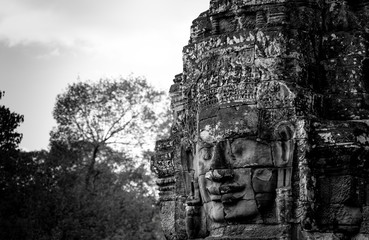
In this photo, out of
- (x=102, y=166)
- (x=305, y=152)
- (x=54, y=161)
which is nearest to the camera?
(x=305, y=152)

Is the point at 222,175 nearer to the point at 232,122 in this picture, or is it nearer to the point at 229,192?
the point at 229,192

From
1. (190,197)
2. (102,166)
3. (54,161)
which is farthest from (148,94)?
(190,197)

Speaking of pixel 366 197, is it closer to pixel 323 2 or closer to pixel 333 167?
pixel 333 167

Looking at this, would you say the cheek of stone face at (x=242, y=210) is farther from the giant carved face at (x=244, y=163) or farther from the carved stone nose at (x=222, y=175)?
the carved stone nose at (x=222, y=175)

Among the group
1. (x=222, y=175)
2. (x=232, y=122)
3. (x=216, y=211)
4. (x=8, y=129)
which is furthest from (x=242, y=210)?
(x=8, y=129)

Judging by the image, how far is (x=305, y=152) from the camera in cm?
1080

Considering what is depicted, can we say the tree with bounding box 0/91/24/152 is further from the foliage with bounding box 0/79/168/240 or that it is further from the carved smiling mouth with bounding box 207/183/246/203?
the carved smiling mouth with bounding box 207/183/246/203

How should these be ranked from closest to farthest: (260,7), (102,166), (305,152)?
(305,152)
(260,7)
(102,166)

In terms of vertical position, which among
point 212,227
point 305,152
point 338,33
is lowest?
point 212,227

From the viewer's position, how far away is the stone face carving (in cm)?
1077

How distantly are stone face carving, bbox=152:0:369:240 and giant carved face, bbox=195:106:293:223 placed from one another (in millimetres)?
12

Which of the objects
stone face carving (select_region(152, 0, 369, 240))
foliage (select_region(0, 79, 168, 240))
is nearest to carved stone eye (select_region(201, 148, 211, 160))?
stone face carving (select_region(152, 0, 369, 240))

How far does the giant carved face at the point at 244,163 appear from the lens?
1098cm

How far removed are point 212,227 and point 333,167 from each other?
1.79 m
